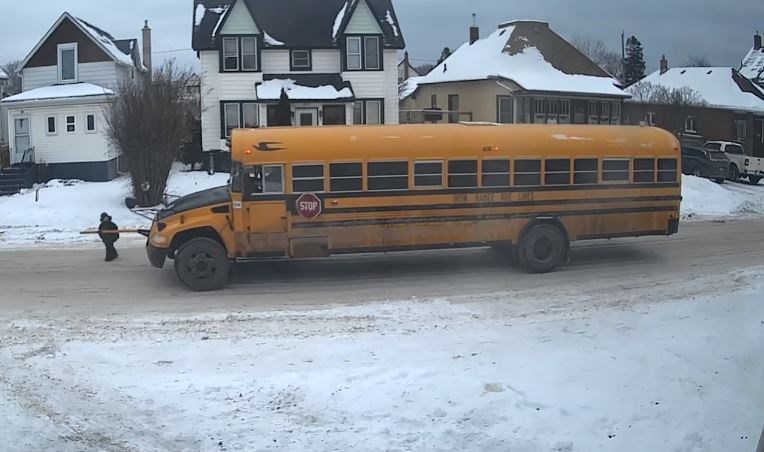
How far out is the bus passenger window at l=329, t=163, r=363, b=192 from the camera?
14.2m

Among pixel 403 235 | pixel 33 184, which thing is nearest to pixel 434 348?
pixel 403 235

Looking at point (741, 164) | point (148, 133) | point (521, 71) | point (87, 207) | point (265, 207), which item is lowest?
point (87, 207)

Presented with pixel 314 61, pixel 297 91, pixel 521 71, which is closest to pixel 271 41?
pixel 314 61

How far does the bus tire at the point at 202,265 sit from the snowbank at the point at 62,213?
6.65 meters

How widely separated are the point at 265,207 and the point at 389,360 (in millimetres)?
5597

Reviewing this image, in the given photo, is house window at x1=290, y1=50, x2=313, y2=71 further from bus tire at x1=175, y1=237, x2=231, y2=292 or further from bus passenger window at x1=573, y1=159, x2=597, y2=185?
bus tire at x1=175, y1=237, x2=231, y2=292

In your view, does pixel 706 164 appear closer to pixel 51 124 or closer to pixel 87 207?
pixel 87 207

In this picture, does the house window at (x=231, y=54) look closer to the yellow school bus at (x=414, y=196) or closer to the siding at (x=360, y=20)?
the siding at (x=360, y=20)

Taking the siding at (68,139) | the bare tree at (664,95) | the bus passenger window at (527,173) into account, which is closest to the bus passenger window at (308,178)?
the bus passenger window at (527,173)

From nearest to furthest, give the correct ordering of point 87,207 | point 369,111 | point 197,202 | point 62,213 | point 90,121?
point 197,202 < point 62,213 < point 87,207 < point 90,121 < point 369,111

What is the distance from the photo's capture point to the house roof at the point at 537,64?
4038 centimetres

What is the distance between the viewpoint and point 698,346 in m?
9.15

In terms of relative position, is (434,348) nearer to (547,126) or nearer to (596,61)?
(547,126)

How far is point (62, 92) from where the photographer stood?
36406 millimetres
